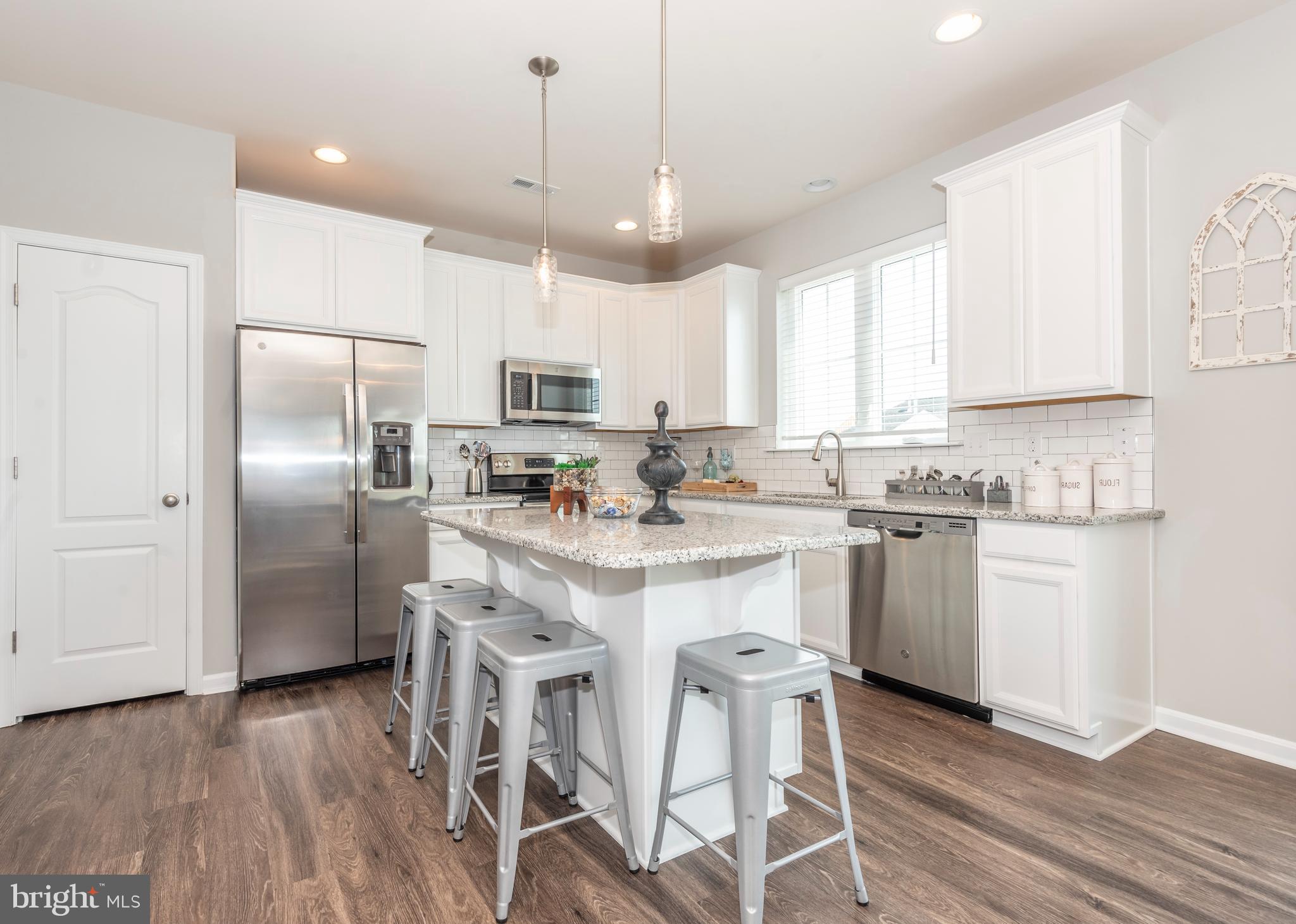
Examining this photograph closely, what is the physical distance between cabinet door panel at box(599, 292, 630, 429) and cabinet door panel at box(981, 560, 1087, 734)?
9.42 ft

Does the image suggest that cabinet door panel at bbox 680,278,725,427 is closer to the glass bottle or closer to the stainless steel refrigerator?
the glass bottle

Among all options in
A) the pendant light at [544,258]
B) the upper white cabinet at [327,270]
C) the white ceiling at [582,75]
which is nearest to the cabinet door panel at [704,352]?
the white ceiling at [582,75]

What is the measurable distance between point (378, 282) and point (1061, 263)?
3331 mm

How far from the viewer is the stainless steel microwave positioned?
4.39 m

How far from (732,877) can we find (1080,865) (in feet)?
3.08

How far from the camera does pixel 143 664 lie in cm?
308

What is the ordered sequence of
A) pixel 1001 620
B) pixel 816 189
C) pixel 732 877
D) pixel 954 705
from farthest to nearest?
pixel 816 189, pixel 954 705, pixel 1001 620, pixel 732 877

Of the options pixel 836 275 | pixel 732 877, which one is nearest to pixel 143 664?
pixel 732 877

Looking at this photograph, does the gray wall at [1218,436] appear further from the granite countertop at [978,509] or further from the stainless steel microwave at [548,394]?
the stainless steel microwave at [548,394]

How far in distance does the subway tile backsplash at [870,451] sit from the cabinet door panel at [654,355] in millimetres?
412

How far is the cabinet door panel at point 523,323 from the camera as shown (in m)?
4.46

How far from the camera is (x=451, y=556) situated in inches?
150

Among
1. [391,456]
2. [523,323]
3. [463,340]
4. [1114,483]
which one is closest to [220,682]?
[391,456]

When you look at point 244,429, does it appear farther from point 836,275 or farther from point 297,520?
point 836,275
